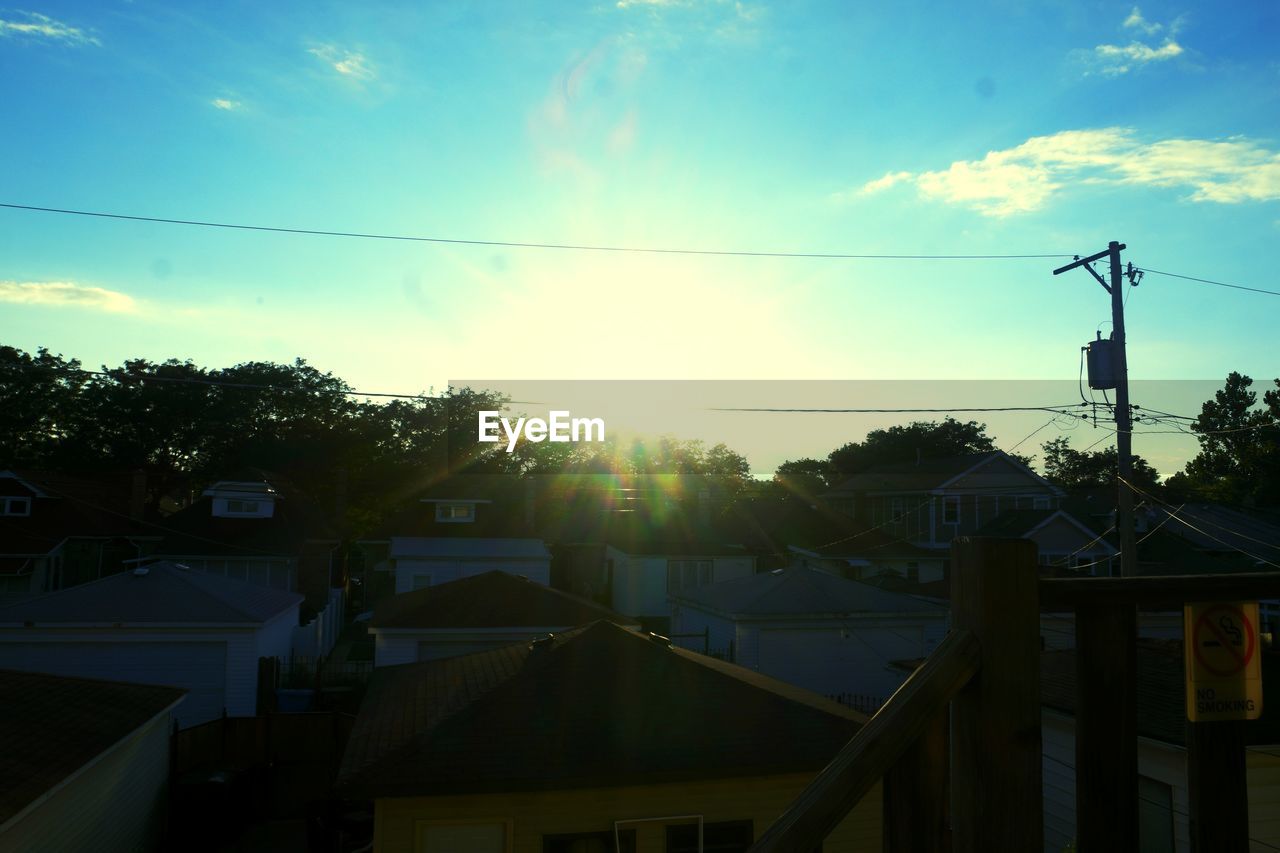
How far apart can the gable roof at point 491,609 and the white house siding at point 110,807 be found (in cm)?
711

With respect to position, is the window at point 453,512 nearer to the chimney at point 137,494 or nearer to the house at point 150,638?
the chimney at point 137,494

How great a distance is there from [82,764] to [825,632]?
1936cm

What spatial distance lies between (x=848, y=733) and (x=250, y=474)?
37646 millimetres

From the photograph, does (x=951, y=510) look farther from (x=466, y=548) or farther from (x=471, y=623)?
(x=471, y=623)

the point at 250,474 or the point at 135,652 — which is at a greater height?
the point at 250,474

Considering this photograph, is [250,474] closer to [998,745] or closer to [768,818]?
[768,818]

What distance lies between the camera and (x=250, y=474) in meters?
42.9

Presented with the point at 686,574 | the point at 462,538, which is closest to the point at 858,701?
the point at 686,574

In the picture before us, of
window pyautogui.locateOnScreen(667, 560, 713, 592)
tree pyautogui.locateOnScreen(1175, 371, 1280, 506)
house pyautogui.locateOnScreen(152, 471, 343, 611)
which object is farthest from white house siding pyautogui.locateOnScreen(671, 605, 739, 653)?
tree pyautogui.locateOnScreen(1175, 371, 1280, 506)

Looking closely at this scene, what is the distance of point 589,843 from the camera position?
1027cm

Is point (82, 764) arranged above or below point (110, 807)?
above

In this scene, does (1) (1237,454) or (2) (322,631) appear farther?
(1) (1237,454)

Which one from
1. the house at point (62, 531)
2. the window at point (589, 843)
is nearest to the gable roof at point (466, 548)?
the house at point (62, 531)

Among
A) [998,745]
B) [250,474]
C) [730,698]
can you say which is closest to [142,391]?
[250,474]
